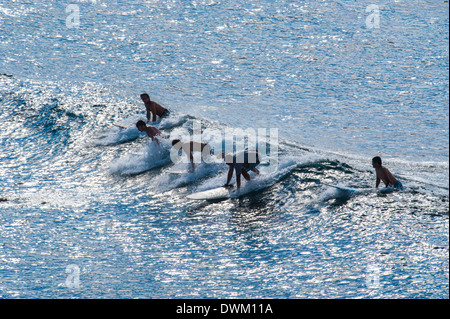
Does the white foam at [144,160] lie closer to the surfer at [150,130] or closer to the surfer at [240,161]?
the surfer at [150,130]

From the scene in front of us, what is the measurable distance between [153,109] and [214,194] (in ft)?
13.0

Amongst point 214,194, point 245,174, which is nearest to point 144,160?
point 214,194

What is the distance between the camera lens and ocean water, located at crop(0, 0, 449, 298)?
8.12 meters

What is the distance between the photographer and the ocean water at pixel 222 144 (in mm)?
8125

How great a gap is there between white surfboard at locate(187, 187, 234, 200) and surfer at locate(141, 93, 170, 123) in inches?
149

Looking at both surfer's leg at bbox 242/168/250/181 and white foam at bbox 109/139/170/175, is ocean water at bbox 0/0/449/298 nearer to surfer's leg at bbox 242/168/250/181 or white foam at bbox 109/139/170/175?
white foam at bbox 109/139/170/175

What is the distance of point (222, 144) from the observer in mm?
12453

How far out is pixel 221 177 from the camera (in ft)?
35.8

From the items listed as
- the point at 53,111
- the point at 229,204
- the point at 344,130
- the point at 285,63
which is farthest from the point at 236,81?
the point at 229,204

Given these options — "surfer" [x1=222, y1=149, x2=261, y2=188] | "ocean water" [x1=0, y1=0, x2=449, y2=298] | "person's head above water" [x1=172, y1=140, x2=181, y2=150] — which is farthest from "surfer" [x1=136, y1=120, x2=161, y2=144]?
"surfer" [x1=222, y1=149, x2=261, y2=188]

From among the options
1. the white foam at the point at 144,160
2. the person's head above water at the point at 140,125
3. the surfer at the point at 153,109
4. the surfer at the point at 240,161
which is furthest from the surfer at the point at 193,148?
the surfer at the point at 153,109

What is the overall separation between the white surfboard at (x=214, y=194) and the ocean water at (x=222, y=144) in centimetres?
16
